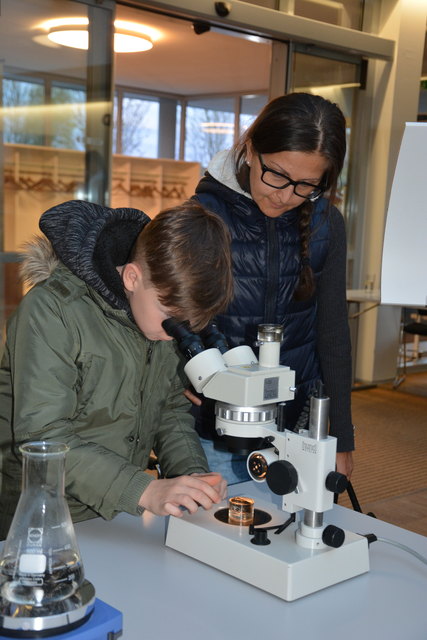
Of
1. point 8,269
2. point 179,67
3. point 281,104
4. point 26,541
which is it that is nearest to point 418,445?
point 8,269

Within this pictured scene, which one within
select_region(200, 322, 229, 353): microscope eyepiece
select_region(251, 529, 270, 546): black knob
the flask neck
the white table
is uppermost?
select_region(200, 322, 229, 353): microscope eyepiece

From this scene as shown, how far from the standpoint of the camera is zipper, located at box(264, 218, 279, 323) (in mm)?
1906

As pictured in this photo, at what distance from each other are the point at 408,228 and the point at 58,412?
70 cm

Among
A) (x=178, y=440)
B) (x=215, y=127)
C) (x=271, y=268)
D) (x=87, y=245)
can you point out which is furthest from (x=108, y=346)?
(x=215, y=127)

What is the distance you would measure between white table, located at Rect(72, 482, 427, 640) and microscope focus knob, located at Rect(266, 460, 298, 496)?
168mm

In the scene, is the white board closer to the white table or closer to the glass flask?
the white table

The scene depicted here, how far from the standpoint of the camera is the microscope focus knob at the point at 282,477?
4.06 ft

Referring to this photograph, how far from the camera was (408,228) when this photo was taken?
1.28 m

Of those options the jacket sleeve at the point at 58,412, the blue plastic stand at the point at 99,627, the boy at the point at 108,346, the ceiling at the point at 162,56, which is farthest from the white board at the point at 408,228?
the ceiling at the point at 162,56

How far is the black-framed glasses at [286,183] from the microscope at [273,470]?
60cm

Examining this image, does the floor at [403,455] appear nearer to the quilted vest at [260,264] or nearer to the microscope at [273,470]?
the quilted vest at [260,264]

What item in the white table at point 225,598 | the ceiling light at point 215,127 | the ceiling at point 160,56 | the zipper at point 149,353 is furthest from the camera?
the ceiling light at point 215,127

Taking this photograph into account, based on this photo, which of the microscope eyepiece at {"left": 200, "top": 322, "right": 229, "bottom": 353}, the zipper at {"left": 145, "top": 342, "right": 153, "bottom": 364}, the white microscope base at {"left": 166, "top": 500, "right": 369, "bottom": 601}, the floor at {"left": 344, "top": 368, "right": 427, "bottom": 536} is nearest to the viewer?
the white microscope base at {"left": 166, "top": 500, "right": 369, "bottom": 601}

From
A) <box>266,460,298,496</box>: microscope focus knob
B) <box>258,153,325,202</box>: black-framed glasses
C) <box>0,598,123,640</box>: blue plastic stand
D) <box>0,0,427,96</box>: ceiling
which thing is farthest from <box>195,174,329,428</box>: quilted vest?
<box>0,0,427,96</box>: ceiling
